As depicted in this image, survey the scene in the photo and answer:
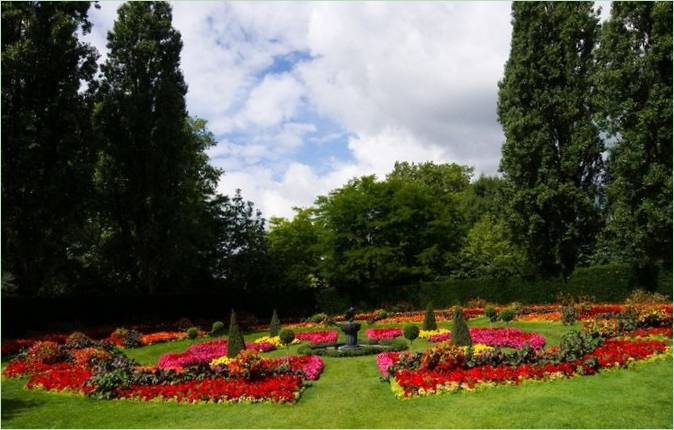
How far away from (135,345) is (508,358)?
51.0 ft

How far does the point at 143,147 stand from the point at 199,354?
16.7 m

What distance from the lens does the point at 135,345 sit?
73.1 feet

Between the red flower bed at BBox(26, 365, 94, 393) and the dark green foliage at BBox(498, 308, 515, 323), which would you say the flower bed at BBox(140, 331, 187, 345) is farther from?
the dark green foliage at BBox(498, 308, 515, 323)

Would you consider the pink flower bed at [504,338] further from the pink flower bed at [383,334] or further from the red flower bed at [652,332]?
the red flower bed at [652,332]

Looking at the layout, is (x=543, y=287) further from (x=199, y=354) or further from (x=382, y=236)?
(x=199, y=354)

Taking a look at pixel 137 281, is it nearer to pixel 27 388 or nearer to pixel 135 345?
pixel 135 345

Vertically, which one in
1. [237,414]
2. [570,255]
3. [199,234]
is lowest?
[237,414]

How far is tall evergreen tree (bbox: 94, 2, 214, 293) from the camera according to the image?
1230 inches

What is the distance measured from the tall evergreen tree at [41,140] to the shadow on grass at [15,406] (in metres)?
13.3

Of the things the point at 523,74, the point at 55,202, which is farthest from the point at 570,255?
the point at 55,202

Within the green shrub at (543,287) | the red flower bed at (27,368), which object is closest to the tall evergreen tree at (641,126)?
the green shrub at (543,287)

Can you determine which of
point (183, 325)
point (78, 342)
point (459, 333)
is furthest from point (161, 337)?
point (459, 333)

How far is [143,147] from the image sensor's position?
3162 cm

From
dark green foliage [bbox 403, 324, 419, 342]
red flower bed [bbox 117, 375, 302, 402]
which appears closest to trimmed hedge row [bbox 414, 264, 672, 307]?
dark green foliage [bbox 403, 324, 419, 342]
